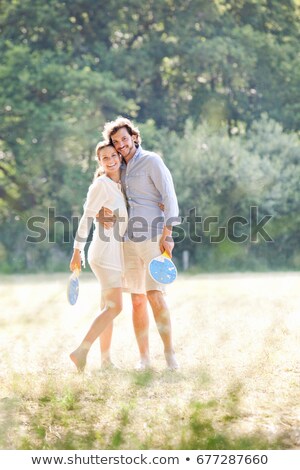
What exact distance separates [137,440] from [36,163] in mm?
31127

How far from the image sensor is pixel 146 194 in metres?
8.09

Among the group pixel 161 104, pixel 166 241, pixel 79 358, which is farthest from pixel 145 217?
pixel 161 104

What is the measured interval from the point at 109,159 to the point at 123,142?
204 mm

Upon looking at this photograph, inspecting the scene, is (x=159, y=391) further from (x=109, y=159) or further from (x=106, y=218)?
(x=109, y=159)

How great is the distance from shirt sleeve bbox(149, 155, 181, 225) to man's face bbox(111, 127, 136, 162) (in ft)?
0.78

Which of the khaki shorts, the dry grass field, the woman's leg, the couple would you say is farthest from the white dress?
the dry grass field

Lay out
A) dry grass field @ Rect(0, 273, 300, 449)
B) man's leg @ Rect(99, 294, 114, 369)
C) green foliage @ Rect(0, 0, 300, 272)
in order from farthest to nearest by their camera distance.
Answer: green foliage @ Rect(0, 0, 300, 272)
man's leg @ Rect(99, 294, 114, 369)
dry grass field @ Rect(0, 273, 300, 449)

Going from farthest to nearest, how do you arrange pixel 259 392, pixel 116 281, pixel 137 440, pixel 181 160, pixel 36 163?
1. pixel 36 163
2. pixel 181 160
3. pixel 116 281
4. pixel 259 392
5. pixel 137 440

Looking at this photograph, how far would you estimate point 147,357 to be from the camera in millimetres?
8039

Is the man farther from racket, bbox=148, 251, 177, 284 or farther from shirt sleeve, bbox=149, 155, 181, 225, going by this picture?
racket, bbox=148, 251, 177, 284

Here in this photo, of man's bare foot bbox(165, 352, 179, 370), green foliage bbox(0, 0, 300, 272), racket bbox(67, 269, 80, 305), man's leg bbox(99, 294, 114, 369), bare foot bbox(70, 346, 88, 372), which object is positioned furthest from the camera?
green foliage bbox(0, 0, 300, 272)

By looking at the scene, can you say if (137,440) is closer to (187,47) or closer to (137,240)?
(137,240)

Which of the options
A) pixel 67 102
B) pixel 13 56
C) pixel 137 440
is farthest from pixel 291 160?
pixel 137 440

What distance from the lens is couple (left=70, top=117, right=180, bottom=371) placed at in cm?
795
